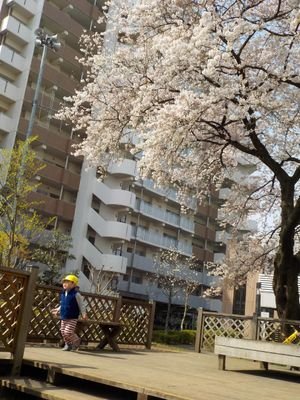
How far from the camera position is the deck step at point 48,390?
16.9 feet

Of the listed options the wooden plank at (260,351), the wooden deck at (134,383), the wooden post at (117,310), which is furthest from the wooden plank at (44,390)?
the wooden post at (117,310)

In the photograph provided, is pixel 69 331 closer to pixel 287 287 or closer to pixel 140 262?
pixel 287 287

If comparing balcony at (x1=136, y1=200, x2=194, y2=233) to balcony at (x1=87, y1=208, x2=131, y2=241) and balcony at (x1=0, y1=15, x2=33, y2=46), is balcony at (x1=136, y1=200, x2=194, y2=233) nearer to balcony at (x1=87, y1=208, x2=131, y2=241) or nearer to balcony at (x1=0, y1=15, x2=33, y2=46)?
balcony at (x1=87, y1=208, x2=131, y2=241)

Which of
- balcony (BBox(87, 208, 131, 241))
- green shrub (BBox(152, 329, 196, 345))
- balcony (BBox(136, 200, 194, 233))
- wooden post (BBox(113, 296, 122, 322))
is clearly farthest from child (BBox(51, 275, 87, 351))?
balcony (BBox(136, 200, 194, 233))

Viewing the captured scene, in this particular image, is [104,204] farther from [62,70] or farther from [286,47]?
[286,47]

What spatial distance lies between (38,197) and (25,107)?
6.33m

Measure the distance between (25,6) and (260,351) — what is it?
33077 millimetres

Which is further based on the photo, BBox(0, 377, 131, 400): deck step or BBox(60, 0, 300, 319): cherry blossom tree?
BBox(60, 0, 300, 319): cherry blossom tree

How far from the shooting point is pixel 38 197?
1271 inches

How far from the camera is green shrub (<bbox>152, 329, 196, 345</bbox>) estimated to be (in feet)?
77.6

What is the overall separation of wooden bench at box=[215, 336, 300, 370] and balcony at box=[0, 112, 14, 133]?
89.8ft

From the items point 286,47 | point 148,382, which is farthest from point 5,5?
point 148,382

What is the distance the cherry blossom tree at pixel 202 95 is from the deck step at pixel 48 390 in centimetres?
663

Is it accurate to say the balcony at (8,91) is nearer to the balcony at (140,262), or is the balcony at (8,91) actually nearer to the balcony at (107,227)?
the balcony at (107,227)
